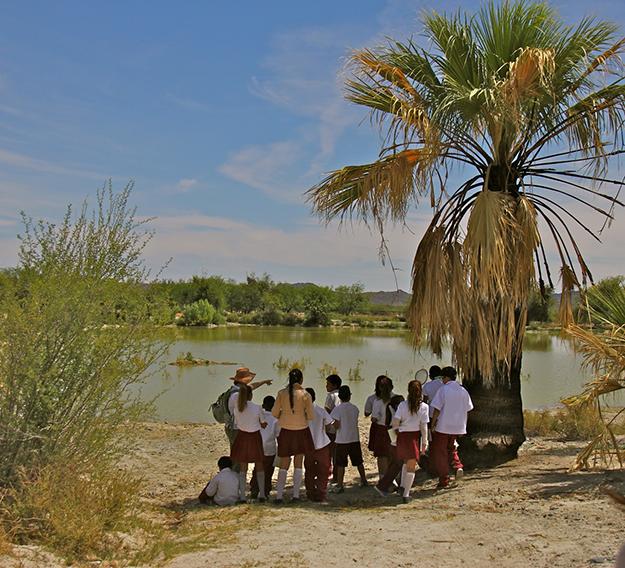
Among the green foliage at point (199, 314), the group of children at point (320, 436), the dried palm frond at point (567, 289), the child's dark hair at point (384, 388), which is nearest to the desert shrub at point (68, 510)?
the group of children at point (320, 436)

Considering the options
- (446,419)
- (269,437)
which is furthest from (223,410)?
(446,419)

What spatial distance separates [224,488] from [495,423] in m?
3.62

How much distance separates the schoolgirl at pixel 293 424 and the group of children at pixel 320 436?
11 mm

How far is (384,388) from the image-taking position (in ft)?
29.0

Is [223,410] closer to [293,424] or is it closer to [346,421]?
[293,424]

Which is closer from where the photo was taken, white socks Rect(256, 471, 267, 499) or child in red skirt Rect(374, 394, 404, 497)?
white socks Rect(256, 471, 267, 499)

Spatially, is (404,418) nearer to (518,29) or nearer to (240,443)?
(240,443)

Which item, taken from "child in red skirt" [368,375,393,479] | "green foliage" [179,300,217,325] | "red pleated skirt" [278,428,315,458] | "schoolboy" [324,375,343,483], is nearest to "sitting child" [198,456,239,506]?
"red pleated skirt" [278,428,315,458]

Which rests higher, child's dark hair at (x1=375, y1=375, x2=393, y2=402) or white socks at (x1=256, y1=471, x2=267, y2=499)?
child's dark hair at (x1=375, y1=375, x2=393, y2=402)

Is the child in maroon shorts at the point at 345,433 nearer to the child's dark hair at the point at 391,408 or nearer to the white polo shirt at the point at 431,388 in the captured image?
the child's dark hair at the point at 391,408

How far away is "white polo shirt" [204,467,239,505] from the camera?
803cm

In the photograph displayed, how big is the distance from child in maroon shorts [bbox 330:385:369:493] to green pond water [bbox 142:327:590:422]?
8.07 feet

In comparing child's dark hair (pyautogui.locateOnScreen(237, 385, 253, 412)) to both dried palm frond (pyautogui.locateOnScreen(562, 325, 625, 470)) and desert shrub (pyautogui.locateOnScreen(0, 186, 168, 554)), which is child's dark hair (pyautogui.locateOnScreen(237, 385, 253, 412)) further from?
dried palm frond (pyautogui.locateOnScreen(562, 325, 625, 470))

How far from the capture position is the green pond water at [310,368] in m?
19.8
